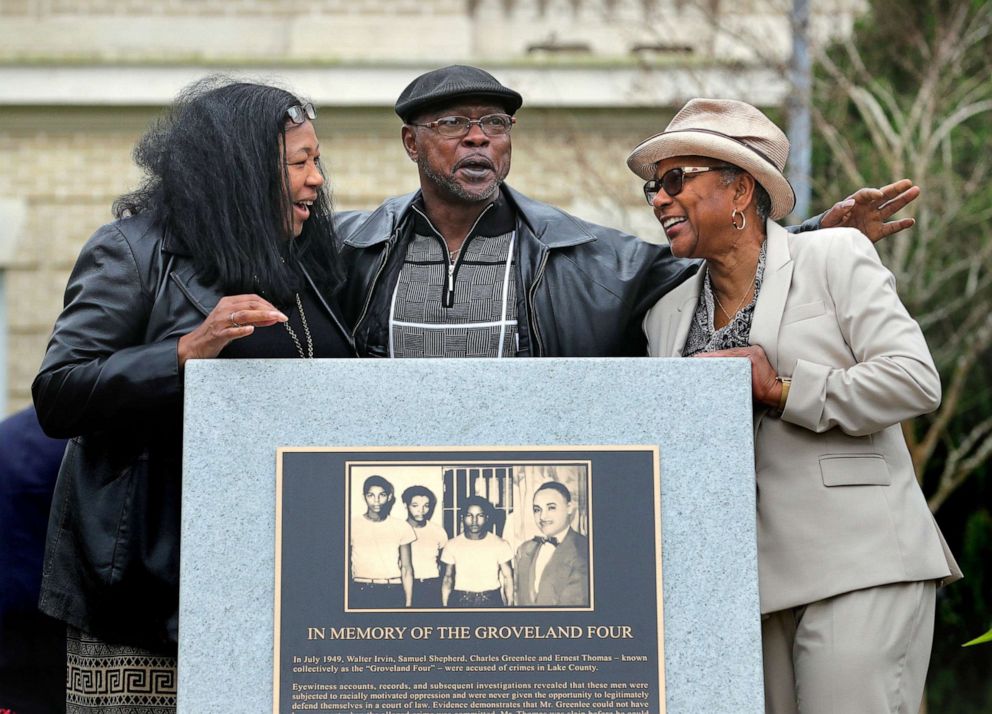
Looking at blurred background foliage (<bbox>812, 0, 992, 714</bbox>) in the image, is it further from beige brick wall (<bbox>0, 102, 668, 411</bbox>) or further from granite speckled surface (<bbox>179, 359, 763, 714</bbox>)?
granite speckled surface (<bbox>179, 359, 763, 714</bbox>)

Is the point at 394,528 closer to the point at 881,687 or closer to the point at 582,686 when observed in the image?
the point at 582,686

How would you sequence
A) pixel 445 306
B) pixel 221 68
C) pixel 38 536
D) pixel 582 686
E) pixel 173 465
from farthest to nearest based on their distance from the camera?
pixel 221 68
pixel 38 536
pixel 445 306
pixel 173 465
pixel 582 686

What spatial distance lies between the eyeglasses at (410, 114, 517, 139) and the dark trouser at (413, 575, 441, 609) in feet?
4.62

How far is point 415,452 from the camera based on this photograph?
3.23m

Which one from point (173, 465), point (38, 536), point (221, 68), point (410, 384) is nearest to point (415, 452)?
point (410, 384)

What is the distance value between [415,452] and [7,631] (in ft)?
7.54

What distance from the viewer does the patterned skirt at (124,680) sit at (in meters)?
3.64

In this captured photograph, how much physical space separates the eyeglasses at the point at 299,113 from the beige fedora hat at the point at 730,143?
2.81 ft

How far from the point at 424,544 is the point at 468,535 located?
0.10m

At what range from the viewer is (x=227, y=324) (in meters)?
3.28

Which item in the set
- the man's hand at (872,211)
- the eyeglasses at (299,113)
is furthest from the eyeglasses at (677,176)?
the eyeglasses at (299,113)

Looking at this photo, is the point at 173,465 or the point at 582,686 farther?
the point at 173,465

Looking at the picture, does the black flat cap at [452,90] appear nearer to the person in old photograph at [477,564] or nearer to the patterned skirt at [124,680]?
the person in old photograph at [477,564]

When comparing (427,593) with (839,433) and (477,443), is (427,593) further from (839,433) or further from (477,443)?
(839,433)
